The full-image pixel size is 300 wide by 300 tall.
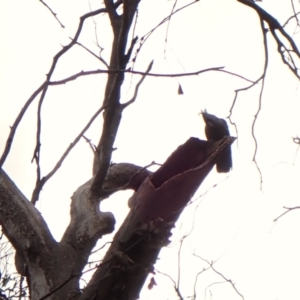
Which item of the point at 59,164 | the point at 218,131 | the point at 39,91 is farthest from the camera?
the point at 59,164

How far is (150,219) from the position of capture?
7.06ft

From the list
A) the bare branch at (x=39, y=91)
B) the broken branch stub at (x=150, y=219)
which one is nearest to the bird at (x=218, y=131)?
the broken branch stub at (x=150, y=219)

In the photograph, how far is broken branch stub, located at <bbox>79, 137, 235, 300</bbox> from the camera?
6.51ft

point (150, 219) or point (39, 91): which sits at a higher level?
point (39, 91)

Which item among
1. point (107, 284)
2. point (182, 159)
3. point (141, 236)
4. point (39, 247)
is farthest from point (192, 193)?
point (39, 247)

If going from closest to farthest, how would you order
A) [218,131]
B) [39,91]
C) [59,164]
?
[39,91], [218,131], [59,164]

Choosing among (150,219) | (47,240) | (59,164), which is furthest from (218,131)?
(47,240)

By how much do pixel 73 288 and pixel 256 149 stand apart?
1.25 meters

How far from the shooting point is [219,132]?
239 cm

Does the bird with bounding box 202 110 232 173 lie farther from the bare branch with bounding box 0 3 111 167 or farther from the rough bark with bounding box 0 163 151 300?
the bare branch with bounding box 0 3 111 167

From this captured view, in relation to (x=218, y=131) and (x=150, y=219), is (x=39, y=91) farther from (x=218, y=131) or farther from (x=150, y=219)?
(x=218, y=131)

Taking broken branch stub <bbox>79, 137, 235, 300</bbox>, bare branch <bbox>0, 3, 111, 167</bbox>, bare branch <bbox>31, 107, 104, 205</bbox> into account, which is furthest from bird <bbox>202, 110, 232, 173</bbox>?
bare branch <bbox>0, 3, 111, 167</bbox>

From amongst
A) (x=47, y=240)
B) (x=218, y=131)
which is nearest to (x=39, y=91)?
(x=47, y=240)

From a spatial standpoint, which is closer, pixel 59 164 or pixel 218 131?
pixel 218 131
